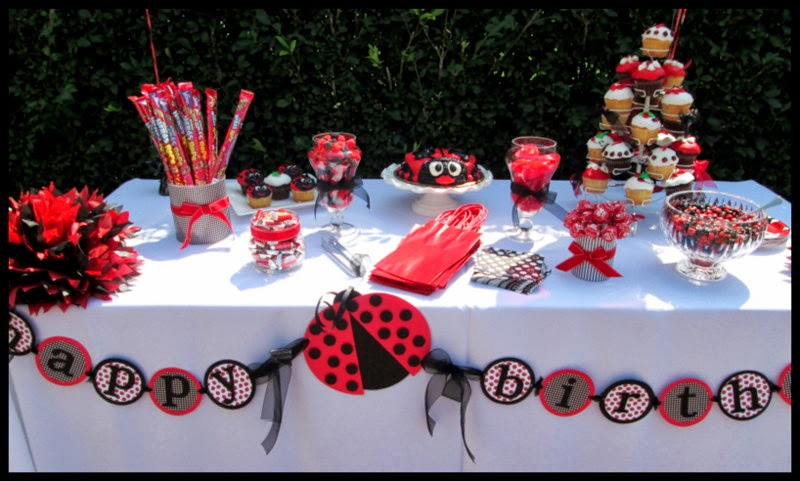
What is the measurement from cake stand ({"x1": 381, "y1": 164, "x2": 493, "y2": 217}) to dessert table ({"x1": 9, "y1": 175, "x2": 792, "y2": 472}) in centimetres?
27

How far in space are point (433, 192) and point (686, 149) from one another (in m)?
0.67

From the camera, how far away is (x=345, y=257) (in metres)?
1.31

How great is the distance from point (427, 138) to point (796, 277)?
4.16ft

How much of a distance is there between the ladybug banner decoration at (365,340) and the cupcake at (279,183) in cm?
60

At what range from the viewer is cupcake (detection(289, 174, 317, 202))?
163cm

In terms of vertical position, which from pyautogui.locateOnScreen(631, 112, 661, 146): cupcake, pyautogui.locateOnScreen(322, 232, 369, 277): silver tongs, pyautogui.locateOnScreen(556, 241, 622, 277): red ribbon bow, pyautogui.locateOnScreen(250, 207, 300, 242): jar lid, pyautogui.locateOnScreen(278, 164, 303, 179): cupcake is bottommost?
pyautogui.locateOnScreen(322, 232, 369, 277): silver tongs

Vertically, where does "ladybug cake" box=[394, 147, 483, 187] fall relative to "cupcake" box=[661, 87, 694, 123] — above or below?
below

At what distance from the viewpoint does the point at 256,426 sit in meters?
1.26

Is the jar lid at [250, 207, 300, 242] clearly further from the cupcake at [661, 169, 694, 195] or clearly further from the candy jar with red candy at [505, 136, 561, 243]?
the cupcake at [661, 169, 694, 195]

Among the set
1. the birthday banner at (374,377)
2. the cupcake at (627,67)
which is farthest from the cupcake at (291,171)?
the cupcake at (627,67)

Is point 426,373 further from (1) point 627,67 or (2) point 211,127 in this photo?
(1) point 627,67

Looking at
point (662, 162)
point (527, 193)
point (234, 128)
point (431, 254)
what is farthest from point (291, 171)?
point (662, 162)

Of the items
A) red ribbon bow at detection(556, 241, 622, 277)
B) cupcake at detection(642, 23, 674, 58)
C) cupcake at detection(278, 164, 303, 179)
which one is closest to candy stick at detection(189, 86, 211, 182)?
cupcake at detection(278, 164, 303, 179)

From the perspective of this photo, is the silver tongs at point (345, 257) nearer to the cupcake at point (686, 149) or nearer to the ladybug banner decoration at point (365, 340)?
the ladybug banner decoration at point (365, 340)
